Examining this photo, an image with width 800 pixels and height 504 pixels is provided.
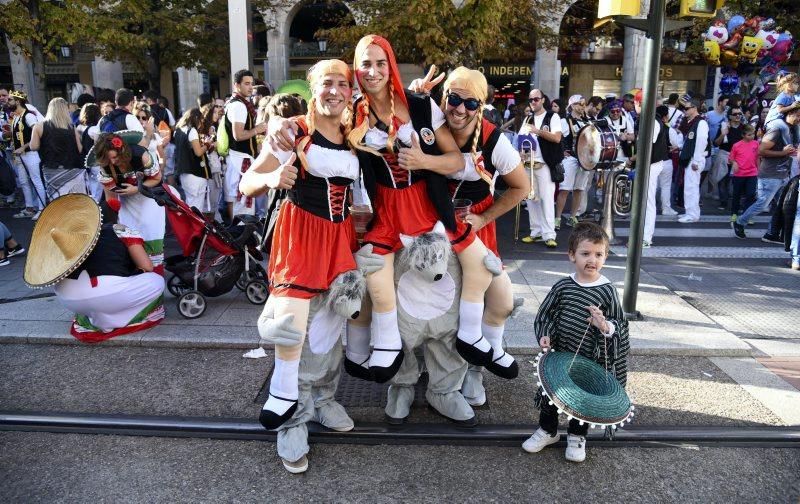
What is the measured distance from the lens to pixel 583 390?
2.91 meters

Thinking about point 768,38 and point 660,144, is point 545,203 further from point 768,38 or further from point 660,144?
point 768,38

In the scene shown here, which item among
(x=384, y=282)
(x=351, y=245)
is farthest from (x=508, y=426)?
(x=351, y=245)

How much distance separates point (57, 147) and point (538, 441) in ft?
27.2

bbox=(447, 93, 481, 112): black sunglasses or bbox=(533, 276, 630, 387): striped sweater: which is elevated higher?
bbox=(447, 93, 481, 112): black sunglasses

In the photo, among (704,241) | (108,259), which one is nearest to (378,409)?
(108,259)

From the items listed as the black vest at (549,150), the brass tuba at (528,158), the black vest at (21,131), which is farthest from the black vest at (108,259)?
the black vest at (21,131)

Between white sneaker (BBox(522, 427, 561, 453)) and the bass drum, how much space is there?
17.8ft

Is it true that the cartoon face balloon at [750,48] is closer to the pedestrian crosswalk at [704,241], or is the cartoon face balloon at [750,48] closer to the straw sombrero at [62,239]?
the pedestrian crosswalk at [704,241]

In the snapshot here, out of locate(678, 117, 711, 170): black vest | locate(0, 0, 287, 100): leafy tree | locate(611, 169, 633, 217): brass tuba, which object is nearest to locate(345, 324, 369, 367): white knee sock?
locate(611, 169, 633, 217): brass tuba

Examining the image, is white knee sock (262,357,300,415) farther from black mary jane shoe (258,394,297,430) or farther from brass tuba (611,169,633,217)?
brass tuba (611,169,633,217)

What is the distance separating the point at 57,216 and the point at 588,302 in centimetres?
412

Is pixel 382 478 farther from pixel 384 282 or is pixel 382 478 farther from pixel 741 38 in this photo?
pixel 741 38

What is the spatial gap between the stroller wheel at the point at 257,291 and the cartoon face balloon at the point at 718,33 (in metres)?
16.3

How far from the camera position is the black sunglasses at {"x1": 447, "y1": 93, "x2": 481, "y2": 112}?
306 cm
